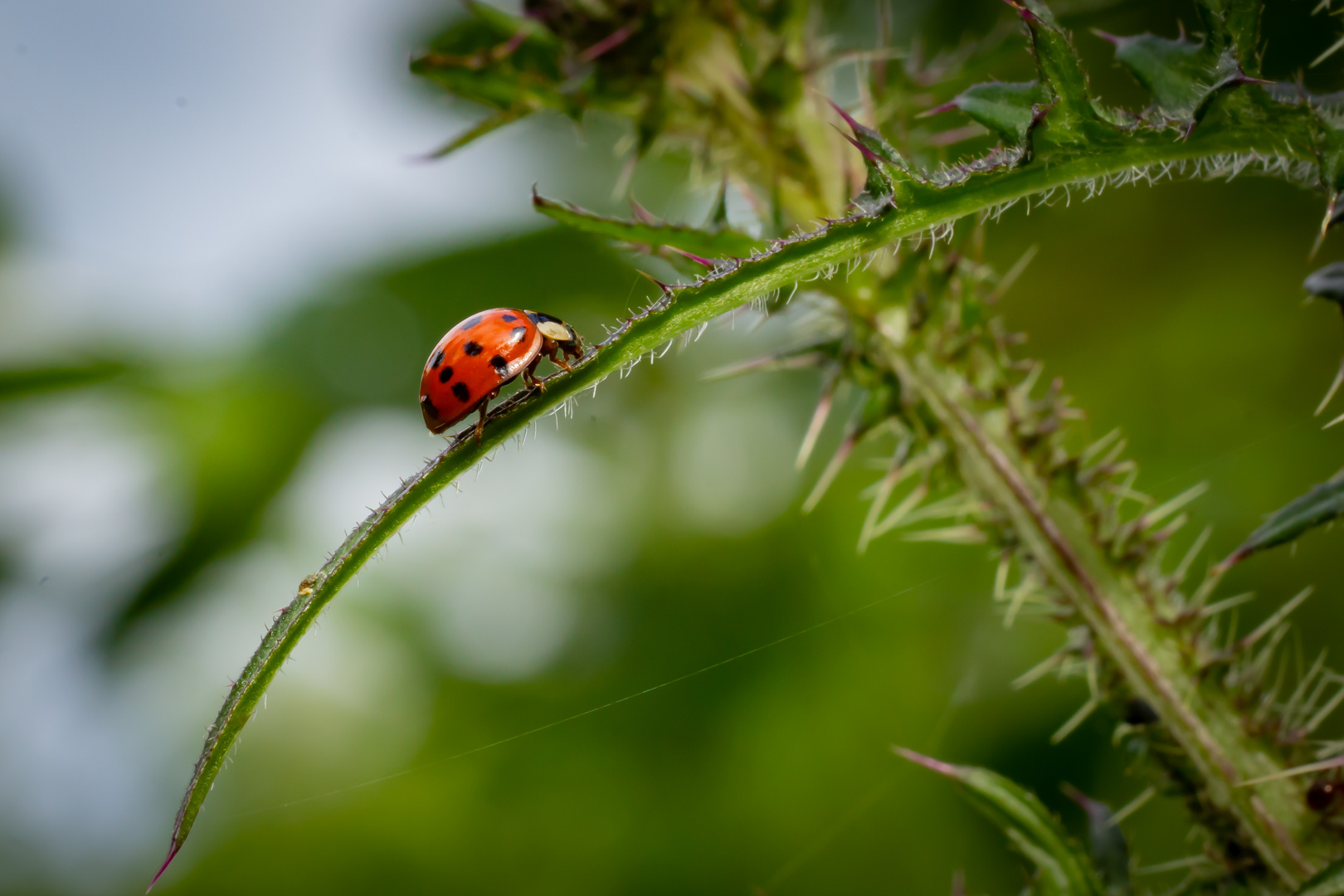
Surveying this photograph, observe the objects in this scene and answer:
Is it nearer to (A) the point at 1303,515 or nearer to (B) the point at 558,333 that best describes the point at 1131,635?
(A) the point at 1303,515

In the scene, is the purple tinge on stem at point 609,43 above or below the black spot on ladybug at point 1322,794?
above

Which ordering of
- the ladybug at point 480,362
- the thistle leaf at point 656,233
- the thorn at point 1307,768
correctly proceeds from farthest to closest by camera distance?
the ladybug at point 480,362, the thistle leaf at point 656,233, the thorn at point 1307,768

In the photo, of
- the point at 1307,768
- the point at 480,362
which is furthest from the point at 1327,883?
the point at 480,362

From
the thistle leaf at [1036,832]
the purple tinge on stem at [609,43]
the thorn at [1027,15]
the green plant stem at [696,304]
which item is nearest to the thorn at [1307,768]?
the thistle leaf at [1036,832]

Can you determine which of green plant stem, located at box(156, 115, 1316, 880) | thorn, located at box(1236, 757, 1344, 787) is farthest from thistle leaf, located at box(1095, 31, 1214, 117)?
thorn, located at box(1236, 757, 1344, 787)

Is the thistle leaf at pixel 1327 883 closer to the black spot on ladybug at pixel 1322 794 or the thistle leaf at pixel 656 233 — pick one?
the black spot on ladybug at pixel 1322 794

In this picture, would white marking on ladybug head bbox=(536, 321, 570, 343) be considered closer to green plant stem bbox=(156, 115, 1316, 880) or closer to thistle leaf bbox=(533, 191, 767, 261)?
thistle leaf bbox=(533, 191, 767, 261)

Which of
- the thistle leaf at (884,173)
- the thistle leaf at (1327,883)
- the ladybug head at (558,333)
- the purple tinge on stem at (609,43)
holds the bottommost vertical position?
the thistle leaf at (1327,883)
